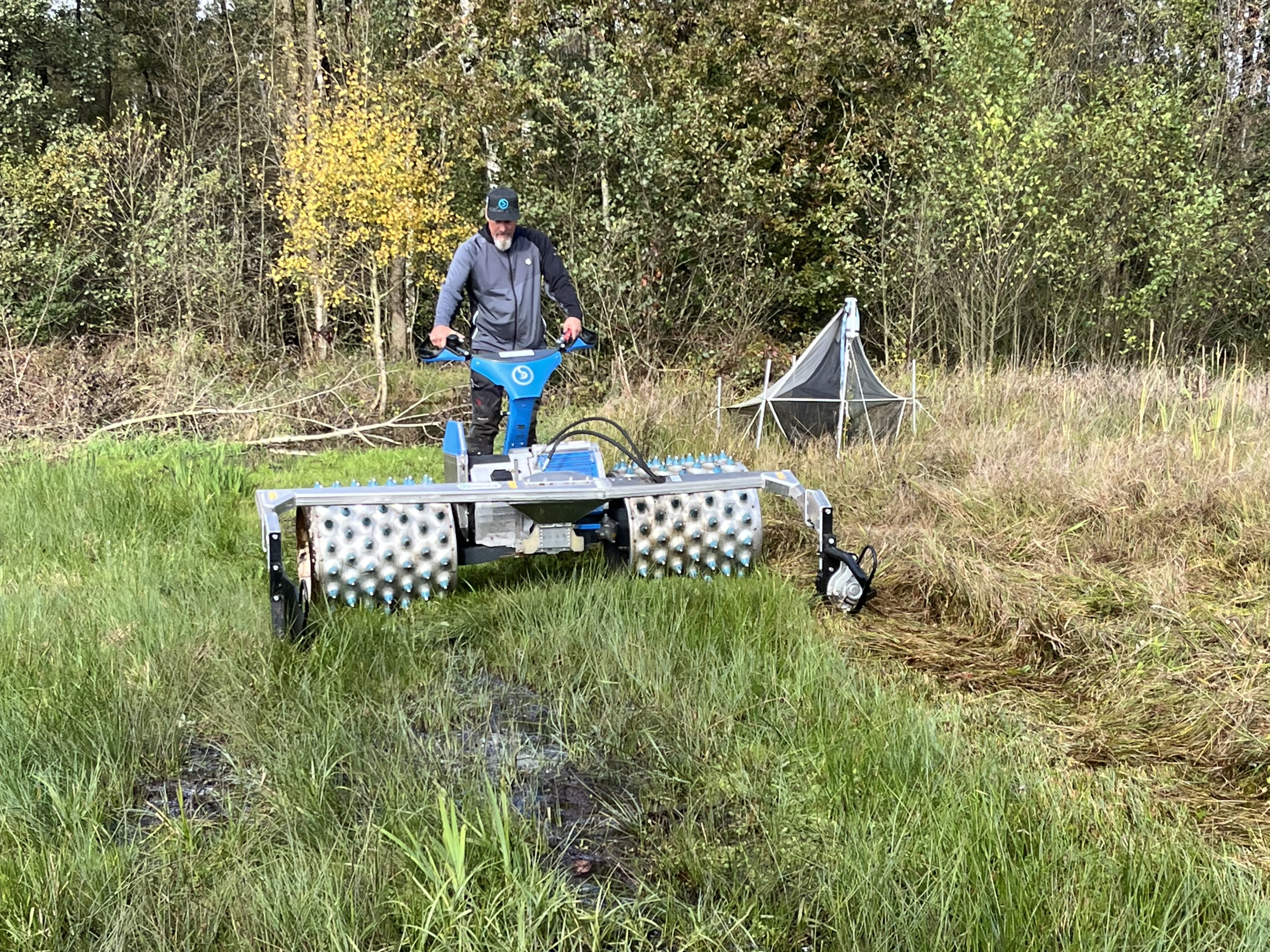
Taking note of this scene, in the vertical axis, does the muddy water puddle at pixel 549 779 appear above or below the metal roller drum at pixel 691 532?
below

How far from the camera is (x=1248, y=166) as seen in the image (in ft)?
45.2

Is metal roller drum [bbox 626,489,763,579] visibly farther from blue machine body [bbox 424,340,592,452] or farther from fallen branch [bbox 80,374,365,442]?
fallen branch [bbox 80,374,365,442]

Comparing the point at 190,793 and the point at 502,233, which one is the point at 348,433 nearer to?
the point at 502,233

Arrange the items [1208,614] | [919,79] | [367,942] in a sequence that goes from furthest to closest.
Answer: [919,79] → [1208,614] → [367,942]

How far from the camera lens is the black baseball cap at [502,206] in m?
5.20

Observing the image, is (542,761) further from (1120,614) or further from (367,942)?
(1120,614)

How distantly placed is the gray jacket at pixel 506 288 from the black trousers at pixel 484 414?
0.70ft

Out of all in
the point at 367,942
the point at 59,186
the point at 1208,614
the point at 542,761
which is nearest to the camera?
the point at 367,942

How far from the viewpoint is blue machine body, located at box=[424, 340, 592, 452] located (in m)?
4.75

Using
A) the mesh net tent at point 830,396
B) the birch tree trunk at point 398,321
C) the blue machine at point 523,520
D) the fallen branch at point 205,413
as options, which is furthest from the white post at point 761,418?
the birch tree trunk at point 398,321

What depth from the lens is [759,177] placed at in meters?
12.6

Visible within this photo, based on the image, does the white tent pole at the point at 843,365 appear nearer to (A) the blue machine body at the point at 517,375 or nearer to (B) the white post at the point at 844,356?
(B) the white post at the point at 844,356

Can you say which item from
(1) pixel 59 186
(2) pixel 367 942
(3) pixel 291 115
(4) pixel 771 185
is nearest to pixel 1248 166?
(4) pixel 771 185

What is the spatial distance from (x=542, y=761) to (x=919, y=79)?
13.1 m
